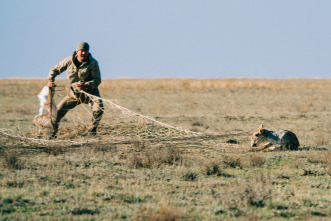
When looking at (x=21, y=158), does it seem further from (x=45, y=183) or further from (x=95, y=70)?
(x=95, y=70)

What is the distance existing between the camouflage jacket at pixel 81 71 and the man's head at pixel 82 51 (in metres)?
0.14

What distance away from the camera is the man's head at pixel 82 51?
10641mm

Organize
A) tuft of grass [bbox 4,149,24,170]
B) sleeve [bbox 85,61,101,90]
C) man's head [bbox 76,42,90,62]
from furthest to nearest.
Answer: sleeve [bbox 85,61,101,90] → man's head [bbox 76,42,90,62] → tuft of grass [bbox 4,149,24,170]

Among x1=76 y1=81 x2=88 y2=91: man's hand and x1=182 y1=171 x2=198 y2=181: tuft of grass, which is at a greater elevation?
x1=76 y1=81 x2=88 y2=91: man's hand

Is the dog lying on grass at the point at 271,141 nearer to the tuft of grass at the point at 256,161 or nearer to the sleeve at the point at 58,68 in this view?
the tuft of grass at the point at 256,161

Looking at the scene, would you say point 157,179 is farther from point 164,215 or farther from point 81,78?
point 81,78

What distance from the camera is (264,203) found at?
5945 mm

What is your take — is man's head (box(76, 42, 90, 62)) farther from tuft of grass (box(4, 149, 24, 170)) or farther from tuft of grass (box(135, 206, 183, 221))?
tuft of grass (box(135, 206, 183, 221))

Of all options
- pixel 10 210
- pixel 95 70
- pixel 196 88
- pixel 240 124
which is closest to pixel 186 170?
pixel 10 210

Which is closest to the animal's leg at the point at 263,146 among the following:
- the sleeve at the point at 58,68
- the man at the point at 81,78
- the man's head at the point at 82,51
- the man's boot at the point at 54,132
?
the man at the point at 81,78

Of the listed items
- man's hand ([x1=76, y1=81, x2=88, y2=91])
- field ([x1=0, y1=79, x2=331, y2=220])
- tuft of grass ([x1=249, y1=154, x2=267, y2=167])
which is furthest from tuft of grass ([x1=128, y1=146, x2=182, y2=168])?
man's hand ([x1=76, y1=81, x2=88, y2=91])

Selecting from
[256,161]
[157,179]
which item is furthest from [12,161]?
[256,161]

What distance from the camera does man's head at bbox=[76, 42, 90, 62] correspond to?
34.9 ft

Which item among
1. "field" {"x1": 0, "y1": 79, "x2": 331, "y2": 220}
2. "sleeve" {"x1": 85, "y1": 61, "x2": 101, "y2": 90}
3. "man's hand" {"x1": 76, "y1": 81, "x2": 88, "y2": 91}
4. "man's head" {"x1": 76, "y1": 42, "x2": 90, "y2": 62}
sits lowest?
"field" {"x1": 0, "y1": 79, "x2": 331, "y2": 220}
